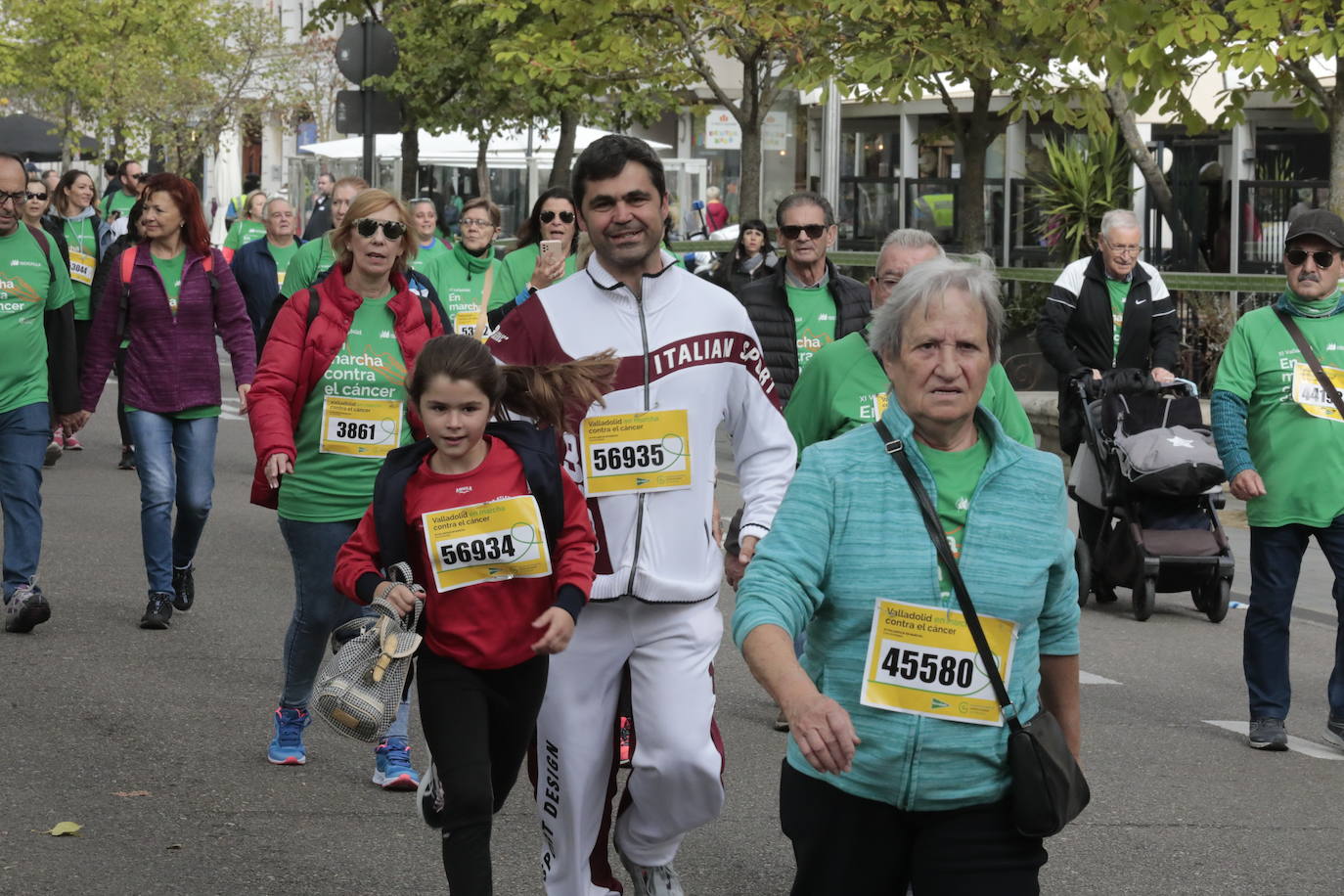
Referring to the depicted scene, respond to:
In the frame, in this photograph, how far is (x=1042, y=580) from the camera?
3.67m

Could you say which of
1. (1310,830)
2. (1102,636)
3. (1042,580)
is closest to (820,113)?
(1102,636)

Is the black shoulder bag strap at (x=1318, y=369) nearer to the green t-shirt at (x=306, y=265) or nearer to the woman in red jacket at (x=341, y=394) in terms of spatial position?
the woman in red jacket at (x=341, y=394)

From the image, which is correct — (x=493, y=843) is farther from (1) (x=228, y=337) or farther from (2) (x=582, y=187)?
(1) (x=228, y=337)

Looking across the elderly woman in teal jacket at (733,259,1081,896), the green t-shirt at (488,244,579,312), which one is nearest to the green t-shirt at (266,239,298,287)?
the green t-shirt at (488,244,579,312)

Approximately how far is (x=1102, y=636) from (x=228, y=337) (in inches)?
172

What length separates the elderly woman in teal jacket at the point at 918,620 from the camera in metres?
3.59

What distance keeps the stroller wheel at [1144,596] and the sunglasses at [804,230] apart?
3587 millimetres

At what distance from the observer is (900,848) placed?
3674 mm

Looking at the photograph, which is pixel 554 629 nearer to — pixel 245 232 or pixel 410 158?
pixel 245 232

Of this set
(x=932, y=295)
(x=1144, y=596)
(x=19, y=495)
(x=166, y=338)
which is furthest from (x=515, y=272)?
(x=932, y=295)

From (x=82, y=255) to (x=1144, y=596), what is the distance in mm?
7827

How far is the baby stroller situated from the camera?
10820mm

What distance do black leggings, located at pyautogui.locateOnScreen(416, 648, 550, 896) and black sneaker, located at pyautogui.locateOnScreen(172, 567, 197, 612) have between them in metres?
5.22

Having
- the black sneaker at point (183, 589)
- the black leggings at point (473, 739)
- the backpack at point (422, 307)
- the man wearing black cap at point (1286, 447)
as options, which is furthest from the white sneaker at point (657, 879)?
the black sneaker at point (183, 589)
